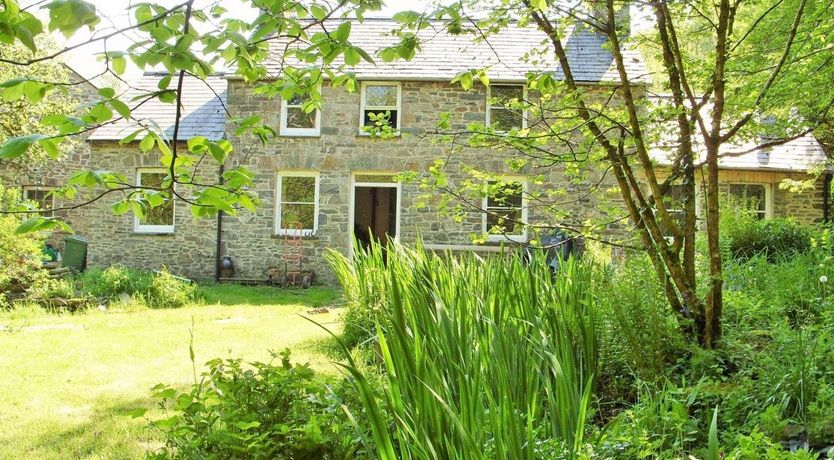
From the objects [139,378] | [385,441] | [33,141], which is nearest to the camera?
[33,141]

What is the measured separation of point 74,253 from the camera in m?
15.2

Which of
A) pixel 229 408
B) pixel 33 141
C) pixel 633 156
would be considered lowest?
pixel 229 408

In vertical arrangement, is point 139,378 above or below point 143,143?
below

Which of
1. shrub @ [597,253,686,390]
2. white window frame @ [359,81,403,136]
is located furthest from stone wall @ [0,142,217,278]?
shrub @ [597,253,686,390]

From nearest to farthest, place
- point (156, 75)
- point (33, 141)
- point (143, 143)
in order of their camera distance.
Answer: point (33, 141), point (143, 143), point (156, 75)

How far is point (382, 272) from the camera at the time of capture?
527cm

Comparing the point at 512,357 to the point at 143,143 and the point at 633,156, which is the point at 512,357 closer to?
the point at 143,143

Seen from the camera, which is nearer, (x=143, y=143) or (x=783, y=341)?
(x=143, y=143)

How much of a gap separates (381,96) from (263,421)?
1277cm

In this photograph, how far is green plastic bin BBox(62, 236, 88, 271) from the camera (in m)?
15.1

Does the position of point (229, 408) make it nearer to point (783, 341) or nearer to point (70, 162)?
point (783, 341)

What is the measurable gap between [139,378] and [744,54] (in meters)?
5.12

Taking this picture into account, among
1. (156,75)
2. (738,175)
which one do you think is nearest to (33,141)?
(738,175)

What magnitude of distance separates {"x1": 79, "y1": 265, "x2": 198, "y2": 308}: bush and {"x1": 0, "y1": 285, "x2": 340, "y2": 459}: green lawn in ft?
2.00
